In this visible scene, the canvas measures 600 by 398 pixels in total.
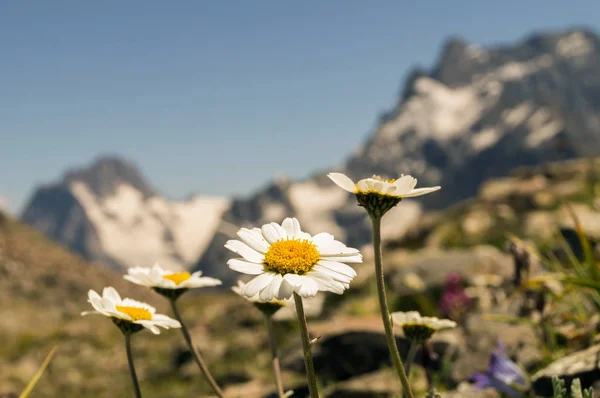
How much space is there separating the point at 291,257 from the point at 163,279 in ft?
3.38

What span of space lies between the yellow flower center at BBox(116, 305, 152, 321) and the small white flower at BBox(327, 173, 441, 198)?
1.30 metres

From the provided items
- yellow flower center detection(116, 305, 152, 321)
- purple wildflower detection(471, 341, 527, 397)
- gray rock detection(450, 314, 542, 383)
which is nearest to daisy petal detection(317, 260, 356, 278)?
yellow flower center detection(116, 305, 152, 321)

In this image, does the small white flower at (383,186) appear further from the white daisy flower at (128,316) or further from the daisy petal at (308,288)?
the white daisy flower at (128,316)

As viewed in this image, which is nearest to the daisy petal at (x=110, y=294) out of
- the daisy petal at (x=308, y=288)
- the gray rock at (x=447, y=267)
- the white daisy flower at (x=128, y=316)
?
the white daisy flower at (x=128, y=316)

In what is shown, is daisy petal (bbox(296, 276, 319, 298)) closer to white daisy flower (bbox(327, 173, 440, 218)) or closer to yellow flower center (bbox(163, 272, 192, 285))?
white daisy flower (bbox(327, 173, 440, 218))

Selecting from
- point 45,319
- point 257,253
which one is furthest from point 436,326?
point 45,319

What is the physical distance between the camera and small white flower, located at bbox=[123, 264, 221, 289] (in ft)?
9.84

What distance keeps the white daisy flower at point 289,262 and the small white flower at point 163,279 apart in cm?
71

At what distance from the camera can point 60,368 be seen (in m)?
14.2

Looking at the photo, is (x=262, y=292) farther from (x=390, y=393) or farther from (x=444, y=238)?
(x=444, y=238)

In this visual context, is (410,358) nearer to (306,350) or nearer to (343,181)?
(306,350)

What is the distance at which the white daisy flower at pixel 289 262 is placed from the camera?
2.12m

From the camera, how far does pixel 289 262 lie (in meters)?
2.31

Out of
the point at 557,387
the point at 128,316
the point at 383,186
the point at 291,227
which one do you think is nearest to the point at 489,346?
the point at 557,387
